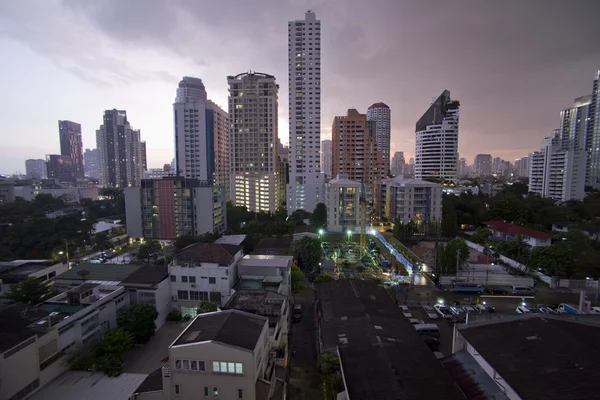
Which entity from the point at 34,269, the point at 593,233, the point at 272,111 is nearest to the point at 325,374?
the point at 34,269

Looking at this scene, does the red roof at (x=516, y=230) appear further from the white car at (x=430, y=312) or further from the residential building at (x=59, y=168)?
the residential building at (x=59, y=168)

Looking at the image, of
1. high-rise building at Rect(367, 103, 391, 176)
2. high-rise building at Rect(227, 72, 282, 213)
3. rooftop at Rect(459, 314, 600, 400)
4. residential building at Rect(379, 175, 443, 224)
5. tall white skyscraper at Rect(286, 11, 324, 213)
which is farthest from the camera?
high-rise building at Rect(367, 103, 391, 176)

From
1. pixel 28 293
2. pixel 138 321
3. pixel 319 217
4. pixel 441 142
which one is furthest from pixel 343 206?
pixel 441 142

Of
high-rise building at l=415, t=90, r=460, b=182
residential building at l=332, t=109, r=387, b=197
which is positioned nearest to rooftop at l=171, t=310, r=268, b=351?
residential building at l=332, t=109, r=387, b=197

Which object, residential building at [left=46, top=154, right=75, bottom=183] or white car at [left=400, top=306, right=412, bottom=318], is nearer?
white car at [left=400, top=306, right=412, bottom=318]

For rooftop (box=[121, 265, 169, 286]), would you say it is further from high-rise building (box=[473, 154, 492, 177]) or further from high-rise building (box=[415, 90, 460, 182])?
high-rise building (box=[473, 154, 492, 177])

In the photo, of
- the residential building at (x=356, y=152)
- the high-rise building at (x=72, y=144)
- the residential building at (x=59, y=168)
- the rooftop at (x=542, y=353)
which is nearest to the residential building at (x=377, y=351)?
the rooftop at (x=542, y=353)

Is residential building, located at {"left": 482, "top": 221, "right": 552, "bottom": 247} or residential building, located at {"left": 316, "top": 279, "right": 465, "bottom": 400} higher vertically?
residential building, located at {"left": 482, "top": 221, "right": 552, "bottom": 247}
